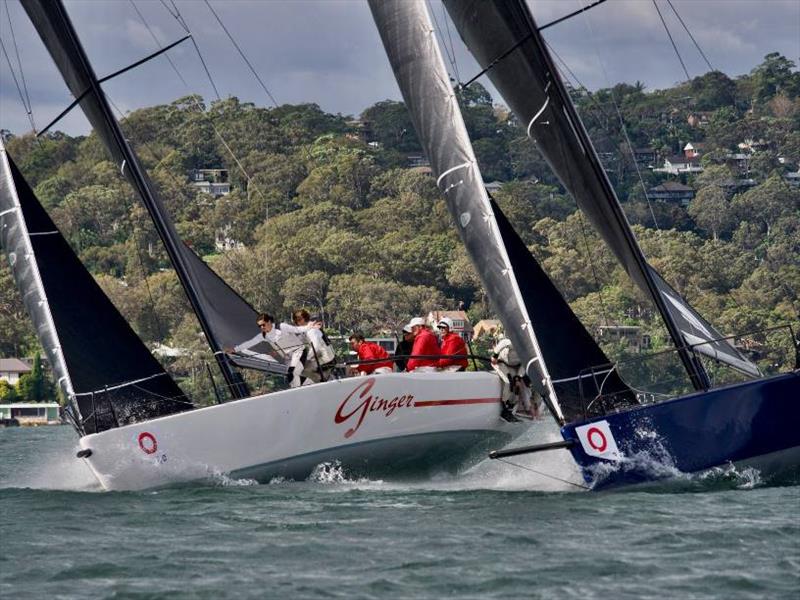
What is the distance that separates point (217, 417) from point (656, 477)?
3.93m

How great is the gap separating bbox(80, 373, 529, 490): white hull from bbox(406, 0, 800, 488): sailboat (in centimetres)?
125

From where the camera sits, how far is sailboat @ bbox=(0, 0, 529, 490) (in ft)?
52.6

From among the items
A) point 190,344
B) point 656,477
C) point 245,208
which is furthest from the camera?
point 245,208

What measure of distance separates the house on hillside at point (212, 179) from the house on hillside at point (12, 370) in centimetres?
3068

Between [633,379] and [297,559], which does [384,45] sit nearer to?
[297,559]

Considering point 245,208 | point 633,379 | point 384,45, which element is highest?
point 245,208

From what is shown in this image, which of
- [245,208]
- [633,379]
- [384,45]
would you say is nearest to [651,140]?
[245,208]

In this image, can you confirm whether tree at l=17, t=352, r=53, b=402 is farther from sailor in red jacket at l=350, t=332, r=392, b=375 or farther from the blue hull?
the blue hull

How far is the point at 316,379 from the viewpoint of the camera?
54.4 ft

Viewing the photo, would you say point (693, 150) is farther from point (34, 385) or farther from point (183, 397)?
point (183, 397)

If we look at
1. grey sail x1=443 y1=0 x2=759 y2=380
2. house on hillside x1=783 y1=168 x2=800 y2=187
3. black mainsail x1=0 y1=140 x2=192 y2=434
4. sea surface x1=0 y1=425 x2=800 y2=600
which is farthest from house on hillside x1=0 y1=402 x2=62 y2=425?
grey sail x1=443 y1=0 x2=759 y2=380

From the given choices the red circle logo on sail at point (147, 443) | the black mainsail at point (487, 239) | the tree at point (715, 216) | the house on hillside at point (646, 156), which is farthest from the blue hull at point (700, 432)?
the house on hillside at point (646, 156)

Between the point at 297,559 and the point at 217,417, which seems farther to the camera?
the point at 217,417

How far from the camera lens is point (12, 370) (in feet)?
251
